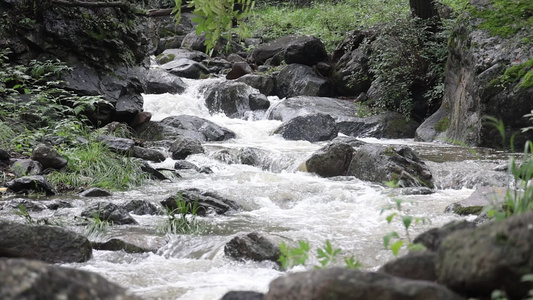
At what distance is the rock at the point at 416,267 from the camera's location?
246cm

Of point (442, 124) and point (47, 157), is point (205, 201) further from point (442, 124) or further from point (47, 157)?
point (442, 124)

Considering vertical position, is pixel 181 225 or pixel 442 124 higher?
pixel 181 225

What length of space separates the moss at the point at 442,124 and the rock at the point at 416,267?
10651 millimetres

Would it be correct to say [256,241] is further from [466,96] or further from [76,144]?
[466,96]

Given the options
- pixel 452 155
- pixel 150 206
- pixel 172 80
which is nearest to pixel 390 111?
pixel 452 155

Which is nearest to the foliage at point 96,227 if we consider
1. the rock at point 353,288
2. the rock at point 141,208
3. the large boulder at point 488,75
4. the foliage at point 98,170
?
the rock at point 141,208

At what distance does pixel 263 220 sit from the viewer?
20.5ft

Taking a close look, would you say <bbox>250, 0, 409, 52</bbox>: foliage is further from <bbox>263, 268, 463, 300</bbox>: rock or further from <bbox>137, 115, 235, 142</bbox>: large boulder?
<bbox>263, 268, 463, 300</bbox>: rock

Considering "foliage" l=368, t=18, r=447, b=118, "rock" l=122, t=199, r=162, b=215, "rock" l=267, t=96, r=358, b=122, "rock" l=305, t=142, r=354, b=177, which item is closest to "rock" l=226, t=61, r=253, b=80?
"rock" l=267, t=96, r=358, b=122

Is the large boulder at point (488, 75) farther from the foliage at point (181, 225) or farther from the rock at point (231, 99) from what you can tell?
the foliage at point (181, 225)

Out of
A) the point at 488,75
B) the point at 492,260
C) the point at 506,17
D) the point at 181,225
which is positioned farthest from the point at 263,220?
the point at 506,17

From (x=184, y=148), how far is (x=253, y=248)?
656 cm

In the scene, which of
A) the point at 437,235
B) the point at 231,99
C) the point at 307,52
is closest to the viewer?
the point at 437,235

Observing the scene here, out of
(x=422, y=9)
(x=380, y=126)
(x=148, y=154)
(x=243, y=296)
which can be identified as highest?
(x=422, y=9)
